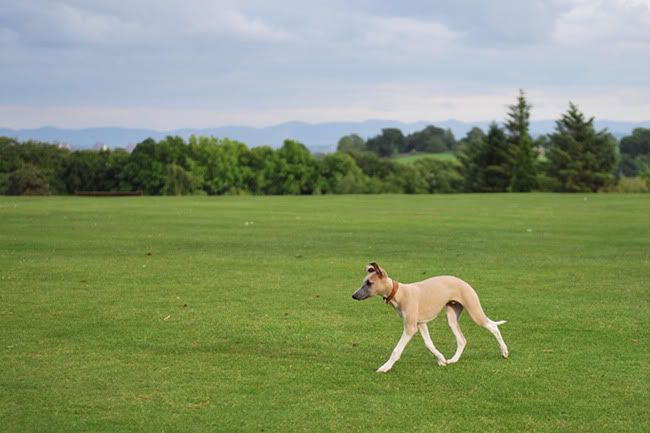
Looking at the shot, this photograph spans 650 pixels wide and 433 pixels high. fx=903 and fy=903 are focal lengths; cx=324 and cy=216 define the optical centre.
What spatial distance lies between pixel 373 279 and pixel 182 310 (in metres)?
5.41

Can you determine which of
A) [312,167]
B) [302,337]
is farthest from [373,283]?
[312,167]

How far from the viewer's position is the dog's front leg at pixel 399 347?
34.3ft

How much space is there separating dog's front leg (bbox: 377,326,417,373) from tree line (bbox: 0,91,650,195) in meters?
98.6

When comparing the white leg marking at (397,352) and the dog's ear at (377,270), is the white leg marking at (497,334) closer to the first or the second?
the white leg marking at (397,352)

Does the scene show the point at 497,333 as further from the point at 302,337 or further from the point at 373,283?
the point at 302,337

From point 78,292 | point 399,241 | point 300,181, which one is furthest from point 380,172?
point 78,292

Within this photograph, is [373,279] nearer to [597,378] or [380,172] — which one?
[597,378]

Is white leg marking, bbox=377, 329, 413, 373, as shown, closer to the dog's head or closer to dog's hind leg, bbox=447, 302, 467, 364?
the dog's head

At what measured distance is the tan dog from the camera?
34.4ft

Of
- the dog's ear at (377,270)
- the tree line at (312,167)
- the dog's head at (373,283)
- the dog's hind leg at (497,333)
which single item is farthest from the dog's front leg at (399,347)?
the tree line at (312,167)

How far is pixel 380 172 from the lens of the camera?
16338 centimetres

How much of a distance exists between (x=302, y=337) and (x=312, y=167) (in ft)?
451

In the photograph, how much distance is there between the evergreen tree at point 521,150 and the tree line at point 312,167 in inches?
4.9

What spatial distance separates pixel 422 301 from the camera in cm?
1073
